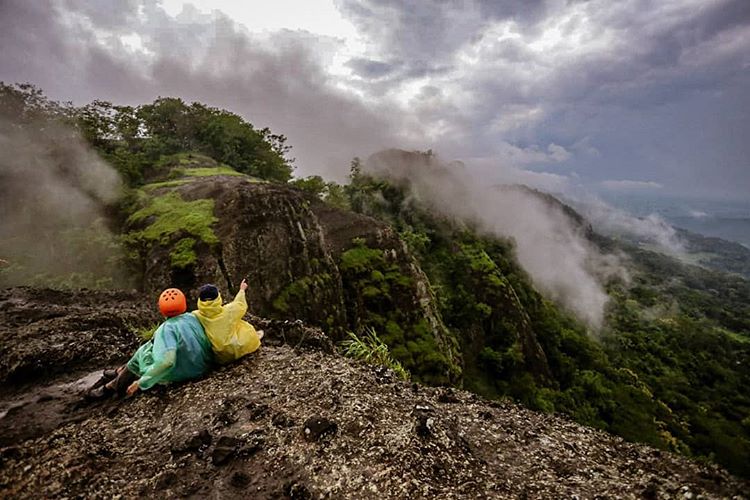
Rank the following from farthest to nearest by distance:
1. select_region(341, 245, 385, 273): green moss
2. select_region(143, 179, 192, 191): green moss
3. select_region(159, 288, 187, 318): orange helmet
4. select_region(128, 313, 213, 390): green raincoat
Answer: select_region(341, 245, 385, 273): green moss < select_region(143, 179, 192, 191): green moss < select_region(159, 288, 187, 318): orange helmet < select_region(128, 313, 213, 390): green raincoat

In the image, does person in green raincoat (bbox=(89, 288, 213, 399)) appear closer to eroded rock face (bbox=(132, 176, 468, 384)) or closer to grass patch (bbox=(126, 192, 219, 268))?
eroded rock face (bbox=(132, 176, 468, 384))

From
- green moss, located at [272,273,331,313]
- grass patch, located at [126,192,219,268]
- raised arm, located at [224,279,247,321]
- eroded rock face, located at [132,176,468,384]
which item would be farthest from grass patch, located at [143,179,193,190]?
raised arm, located at [224,279,247,321]

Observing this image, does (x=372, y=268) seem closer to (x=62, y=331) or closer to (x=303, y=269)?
(x=303, y=269)

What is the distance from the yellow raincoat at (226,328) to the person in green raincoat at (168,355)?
6.1 inches

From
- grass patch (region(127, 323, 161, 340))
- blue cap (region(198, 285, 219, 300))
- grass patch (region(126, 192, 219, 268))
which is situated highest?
grass patch (region(126, 192, 219, 268))

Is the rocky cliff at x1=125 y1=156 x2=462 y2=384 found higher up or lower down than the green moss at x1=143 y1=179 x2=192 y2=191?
lower down

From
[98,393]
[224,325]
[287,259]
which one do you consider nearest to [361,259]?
[287,259]

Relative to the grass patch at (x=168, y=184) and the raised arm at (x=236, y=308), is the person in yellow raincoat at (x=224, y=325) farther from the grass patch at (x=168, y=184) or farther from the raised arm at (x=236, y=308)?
the grass patch at (x=168, y=184)

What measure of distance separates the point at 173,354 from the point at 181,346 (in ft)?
1.03

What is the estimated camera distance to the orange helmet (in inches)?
233

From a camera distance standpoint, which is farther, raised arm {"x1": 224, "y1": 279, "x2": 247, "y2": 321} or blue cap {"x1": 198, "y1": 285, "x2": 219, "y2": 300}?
raised arm {"x1": 224, "y1": 279, "x2": 247, "y2": 321}

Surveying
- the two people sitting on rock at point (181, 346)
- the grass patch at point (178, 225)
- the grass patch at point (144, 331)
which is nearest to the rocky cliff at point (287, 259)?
the grass patch at point (178, 225)

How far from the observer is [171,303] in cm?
594

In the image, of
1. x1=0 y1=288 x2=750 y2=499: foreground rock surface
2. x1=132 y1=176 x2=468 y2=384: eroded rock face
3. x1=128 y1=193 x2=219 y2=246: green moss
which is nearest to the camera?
x1=0 y1=288 x2=750 y2=499: foreground rock surface
